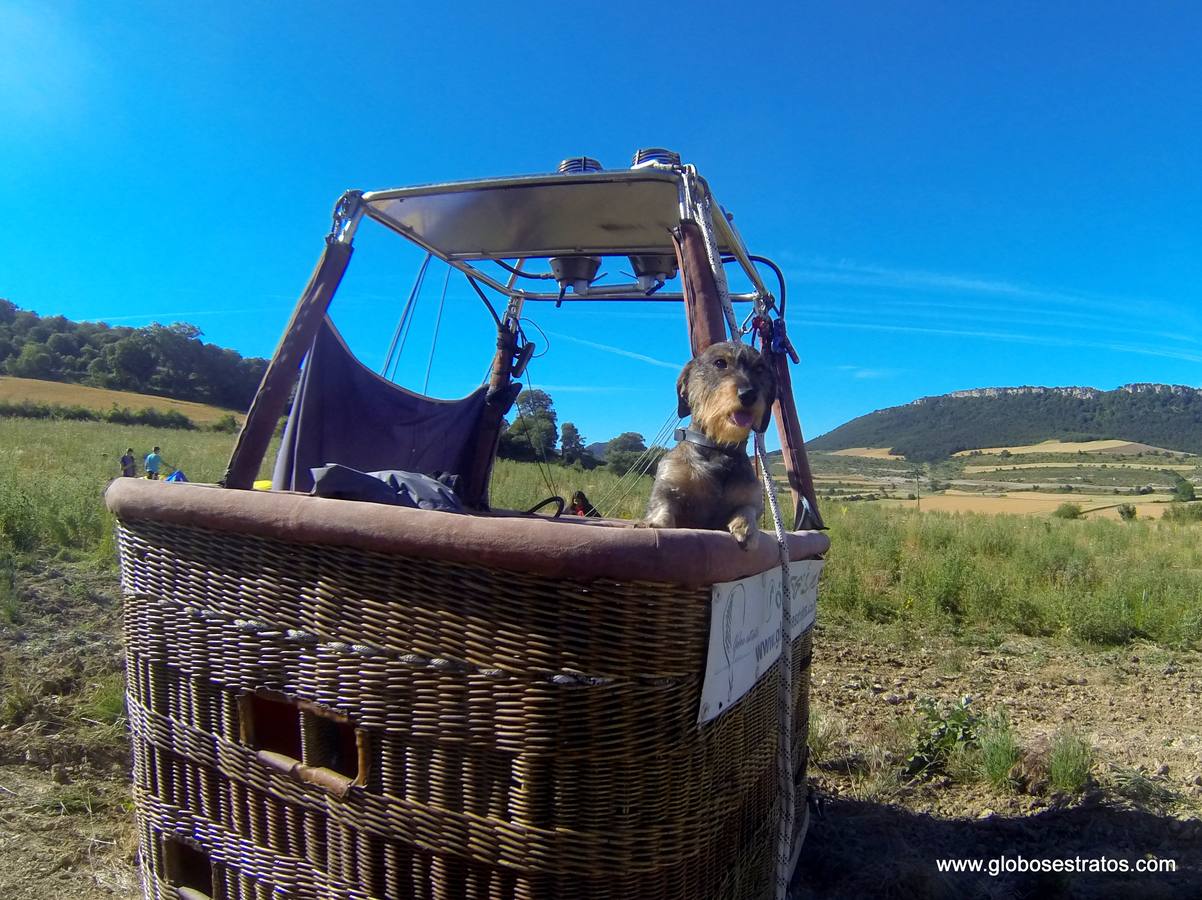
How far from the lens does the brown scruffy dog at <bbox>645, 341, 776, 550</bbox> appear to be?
7.19 feet

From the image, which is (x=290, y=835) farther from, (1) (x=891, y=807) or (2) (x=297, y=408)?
(1) (x=891, y=807)

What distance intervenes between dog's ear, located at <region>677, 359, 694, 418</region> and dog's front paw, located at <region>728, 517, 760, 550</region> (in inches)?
25.9

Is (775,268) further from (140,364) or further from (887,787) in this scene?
(140,364)

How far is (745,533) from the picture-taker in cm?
165

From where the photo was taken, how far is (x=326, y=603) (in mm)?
1506

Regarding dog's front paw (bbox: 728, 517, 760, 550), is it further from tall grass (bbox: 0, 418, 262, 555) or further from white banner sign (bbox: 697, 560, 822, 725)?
tall grass (bbox: 0, 418, 262, 555)

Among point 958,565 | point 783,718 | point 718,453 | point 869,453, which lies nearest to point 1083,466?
point 869,453

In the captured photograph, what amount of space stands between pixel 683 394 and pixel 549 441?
417 centimetres

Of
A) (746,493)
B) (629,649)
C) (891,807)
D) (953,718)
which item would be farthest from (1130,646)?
(629,649)

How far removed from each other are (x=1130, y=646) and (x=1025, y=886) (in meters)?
4.61

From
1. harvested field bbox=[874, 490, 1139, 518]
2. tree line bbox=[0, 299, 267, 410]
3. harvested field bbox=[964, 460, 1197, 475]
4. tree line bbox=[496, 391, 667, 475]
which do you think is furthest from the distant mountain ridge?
tree line bbox=[496, 391, 667, 475]

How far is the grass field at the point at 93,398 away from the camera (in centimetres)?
3619

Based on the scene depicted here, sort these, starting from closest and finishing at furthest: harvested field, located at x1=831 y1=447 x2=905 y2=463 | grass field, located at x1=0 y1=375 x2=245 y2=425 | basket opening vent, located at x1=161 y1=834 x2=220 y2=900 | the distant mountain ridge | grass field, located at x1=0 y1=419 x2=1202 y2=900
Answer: basket opening vent, located at x1=161 y1=834 x2=220 y2=900 < grass field, located at x1=0 y1=419 x2=1202 y2=900 < grass field, located at x1=0 y1=375 x2=245 y2=425 < harvested field, located at x1=831 y1=447 x2=905 y2=463 < the distant mountain ridge

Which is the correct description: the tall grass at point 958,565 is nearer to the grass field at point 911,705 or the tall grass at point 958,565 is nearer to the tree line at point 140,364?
the grass field at point 911,705
